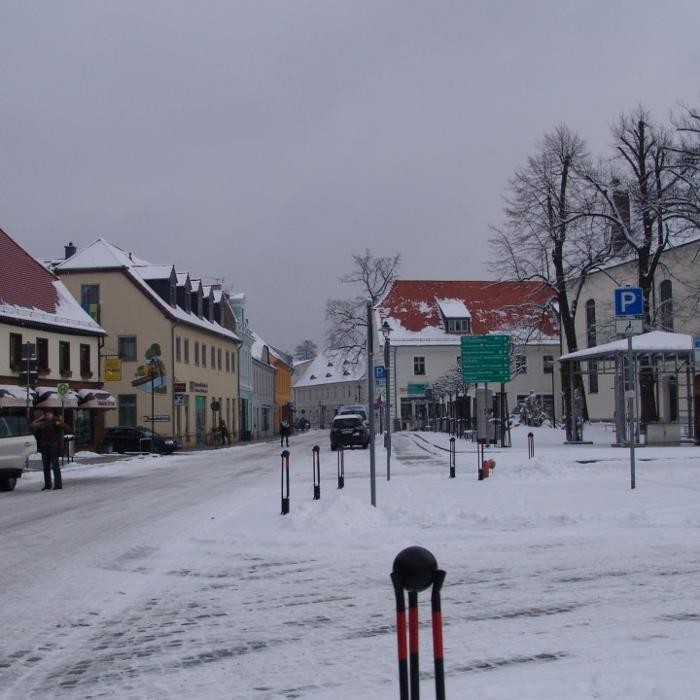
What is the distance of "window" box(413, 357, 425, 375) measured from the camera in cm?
8212

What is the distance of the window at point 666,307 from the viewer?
45406 mm

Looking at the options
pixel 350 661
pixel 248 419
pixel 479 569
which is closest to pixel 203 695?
pixel 350 661

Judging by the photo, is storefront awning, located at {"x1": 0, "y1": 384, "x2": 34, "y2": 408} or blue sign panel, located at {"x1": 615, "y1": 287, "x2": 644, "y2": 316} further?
storefront awning, located at {"x1": 0, "y1": 384, "x2": 34, "y2": 408}

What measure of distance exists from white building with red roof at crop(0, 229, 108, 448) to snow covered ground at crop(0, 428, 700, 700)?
72.4 ft

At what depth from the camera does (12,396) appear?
36688mm

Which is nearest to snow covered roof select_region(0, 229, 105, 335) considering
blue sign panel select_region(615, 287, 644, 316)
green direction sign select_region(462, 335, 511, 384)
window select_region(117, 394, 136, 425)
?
window select_region(117, 394, 136, 425)

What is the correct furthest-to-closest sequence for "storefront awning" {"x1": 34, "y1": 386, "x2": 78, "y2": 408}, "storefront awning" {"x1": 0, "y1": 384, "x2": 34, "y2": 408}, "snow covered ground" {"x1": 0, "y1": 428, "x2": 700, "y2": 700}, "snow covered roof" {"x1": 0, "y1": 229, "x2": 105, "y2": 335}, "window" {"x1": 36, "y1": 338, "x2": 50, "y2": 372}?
"window" {"x1": 36, "y1": 338, "x2": 50, "y2": 372}
"snow covered roof" {"x1": 0, "y1": 229, "x2": 105, "y2": 335}
"storefront awning" {"x1": 34, "y1": 386, "x2": 78, "y2": 408}
"storefront awning" {"x1": 0, "y1": 384, "x2": 34, "y2": 408}
"snow covered ground" {"x1": 0, "y1": 428, "x2": 700, "y2": 700}

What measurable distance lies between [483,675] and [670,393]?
46268mm

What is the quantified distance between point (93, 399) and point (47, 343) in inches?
154

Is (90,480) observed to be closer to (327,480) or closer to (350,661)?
(327,480)

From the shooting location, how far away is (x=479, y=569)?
9773 mm

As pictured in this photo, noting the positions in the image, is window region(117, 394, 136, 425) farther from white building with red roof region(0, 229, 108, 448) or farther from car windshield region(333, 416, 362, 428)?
car windshield region(333, 416, 362, 428)

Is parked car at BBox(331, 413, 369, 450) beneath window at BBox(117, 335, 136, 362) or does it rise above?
beneath

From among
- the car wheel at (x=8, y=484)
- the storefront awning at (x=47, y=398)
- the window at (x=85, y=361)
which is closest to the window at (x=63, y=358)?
the window at (x=85, y=361)
